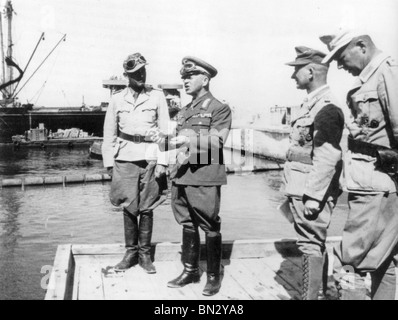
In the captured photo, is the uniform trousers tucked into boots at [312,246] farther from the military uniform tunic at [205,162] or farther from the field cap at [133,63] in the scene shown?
the field cap at [133,63]

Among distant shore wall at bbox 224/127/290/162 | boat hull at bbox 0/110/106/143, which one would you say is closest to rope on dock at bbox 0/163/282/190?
distant shore wall at bbox 224/127/290/162

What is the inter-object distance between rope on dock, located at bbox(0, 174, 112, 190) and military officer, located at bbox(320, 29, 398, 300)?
15.2 metres

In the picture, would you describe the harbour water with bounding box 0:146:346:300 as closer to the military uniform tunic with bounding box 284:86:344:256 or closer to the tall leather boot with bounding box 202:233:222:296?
the tall leather boot with bounding box 202:233:222:296

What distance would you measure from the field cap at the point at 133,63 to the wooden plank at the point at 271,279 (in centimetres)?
214

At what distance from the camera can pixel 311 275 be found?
10.1 feet

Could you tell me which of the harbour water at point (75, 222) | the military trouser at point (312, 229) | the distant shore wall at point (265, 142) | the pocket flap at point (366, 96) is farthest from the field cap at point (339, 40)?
the distant shore wall at point (265, 142)

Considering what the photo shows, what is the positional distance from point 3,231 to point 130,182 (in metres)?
7.64

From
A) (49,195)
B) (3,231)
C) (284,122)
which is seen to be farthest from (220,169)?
(284,122)

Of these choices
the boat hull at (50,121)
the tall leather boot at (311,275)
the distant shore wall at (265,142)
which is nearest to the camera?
the tall leather boot at (311,275)

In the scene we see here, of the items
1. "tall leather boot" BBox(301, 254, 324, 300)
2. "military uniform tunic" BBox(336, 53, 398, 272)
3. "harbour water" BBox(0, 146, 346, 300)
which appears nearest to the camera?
"military uniform tunic" BBox(336, 53, 398, 272)

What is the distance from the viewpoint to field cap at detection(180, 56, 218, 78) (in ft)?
12.0

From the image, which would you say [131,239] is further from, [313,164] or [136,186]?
[313,164]

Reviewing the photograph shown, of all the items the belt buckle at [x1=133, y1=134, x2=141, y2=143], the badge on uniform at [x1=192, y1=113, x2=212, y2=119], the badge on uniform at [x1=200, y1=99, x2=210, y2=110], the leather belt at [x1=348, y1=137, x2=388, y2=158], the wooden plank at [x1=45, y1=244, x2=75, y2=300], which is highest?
the badge on uniform at [x1=200, y1=99, x2=210, y2=110]

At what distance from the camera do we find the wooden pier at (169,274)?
3.53 metres
